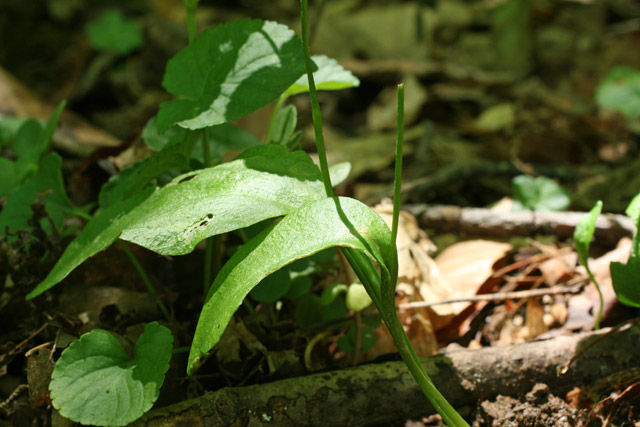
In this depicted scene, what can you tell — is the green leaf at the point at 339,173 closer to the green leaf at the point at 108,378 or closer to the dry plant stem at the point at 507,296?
the dry plant stem at the point at 507,296

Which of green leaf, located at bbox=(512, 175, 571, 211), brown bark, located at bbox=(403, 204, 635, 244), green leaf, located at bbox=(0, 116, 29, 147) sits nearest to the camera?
brown bark, located at bbox=(403, 204, 635, 244)

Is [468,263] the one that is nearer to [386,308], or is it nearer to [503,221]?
[503,221]

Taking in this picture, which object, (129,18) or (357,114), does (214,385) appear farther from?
(129,18)

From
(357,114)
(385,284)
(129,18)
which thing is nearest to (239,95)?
(385,284)

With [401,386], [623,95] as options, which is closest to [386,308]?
[401,386]

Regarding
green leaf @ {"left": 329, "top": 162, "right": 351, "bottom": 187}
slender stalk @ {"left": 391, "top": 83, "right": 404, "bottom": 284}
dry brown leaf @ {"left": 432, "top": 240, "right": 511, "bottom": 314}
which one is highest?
slender stalk @ {"left": 391, "top": 83, "right": 404, "bottom": 284}

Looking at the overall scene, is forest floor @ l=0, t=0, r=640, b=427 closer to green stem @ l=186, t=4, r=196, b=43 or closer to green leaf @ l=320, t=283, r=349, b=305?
green leaf @ l=320, t=283, r=349, b=305

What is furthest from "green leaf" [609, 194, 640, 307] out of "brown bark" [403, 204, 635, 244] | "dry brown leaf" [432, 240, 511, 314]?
"brown bark" [403, 204, 635, 244]
